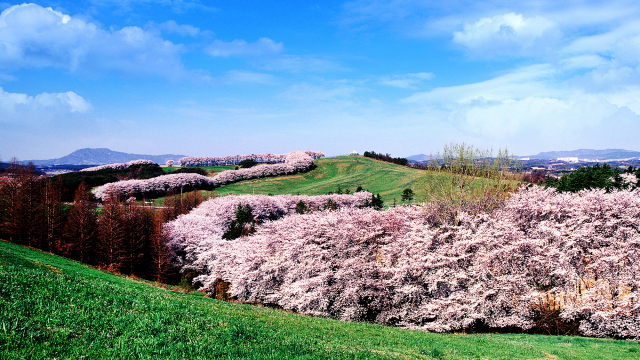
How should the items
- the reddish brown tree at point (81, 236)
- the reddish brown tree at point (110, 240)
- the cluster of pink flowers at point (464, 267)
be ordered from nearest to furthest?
1. the cluster of pink flowers at point (464, 267)
2. the reddish brown tree at point (110, 240)
3. the reddish brown tree at point (81, 236)

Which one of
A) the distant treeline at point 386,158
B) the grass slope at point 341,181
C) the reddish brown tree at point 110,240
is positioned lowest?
the reddish brown tree at point 110,240

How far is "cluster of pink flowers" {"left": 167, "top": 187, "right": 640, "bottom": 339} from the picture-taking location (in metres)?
23.9

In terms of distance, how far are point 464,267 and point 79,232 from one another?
1979 inches

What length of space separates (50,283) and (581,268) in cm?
3280

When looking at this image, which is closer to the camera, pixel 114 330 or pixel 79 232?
pixel 114 330

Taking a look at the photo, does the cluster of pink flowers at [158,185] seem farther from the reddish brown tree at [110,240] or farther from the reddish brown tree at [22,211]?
the reddish brown tree at [110,240]

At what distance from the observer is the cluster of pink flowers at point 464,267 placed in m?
23.9

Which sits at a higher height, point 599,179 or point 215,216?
point 599,179

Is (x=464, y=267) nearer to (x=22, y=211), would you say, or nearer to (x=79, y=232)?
(x=79, y=232)

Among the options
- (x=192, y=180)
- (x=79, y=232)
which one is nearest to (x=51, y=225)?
(x=79, y=232)

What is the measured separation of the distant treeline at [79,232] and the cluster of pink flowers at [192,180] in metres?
35.0

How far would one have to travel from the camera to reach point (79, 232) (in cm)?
4522

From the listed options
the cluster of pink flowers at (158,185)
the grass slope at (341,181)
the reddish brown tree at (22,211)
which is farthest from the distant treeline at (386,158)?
the reddish brown tree at (22,211)

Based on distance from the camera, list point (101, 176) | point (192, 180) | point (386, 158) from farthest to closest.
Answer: point (386, 158)
point (192, 180)
point (101, 176)
